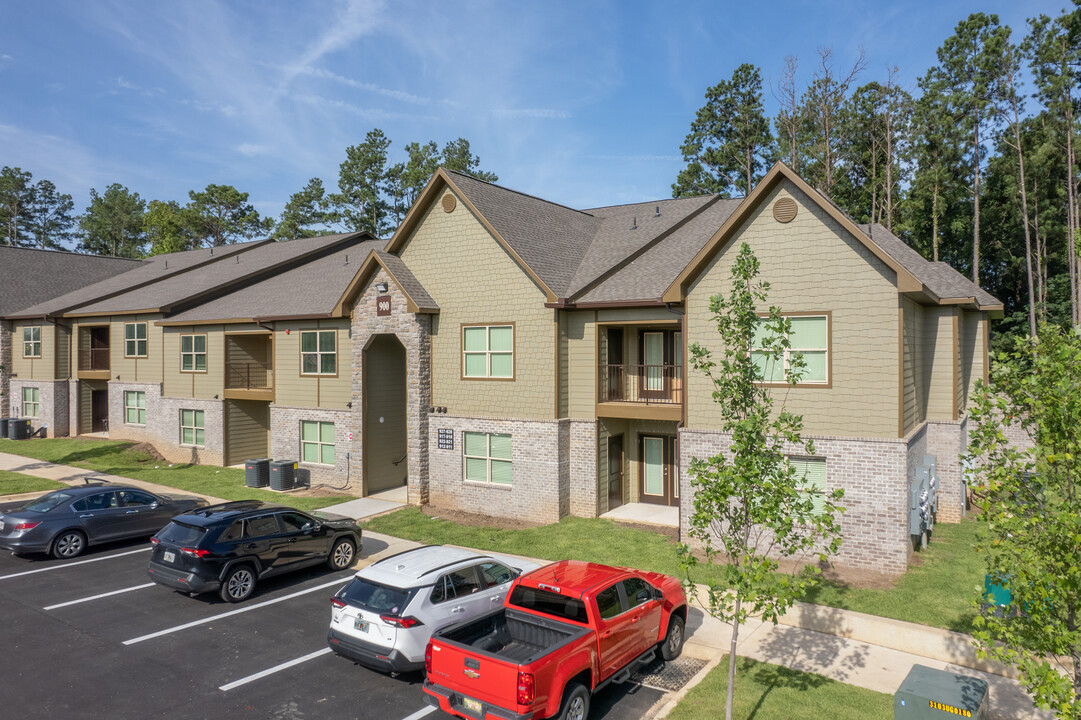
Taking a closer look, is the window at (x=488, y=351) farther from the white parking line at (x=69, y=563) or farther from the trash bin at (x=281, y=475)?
the white parking line at (x=69, y=563)

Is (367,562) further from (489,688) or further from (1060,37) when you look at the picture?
(1060,37)

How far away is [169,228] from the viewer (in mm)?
→ 78000

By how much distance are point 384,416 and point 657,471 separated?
33.0 ft

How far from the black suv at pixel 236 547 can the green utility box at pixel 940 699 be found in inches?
455

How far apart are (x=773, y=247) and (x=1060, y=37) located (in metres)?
41.3

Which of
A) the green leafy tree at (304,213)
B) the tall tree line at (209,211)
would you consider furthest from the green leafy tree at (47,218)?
the green leafy tree at (304,213)

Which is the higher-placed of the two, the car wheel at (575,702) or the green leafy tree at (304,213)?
the green leafy tree at (304,213)

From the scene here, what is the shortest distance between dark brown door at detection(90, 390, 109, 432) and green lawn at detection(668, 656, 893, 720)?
3848 cm

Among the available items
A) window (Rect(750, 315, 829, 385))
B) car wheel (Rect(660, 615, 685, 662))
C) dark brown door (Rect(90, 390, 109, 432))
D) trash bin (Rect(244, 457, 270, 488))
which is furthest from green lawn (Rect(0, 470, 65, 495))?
window (Rect(750, 315, 829, 385))

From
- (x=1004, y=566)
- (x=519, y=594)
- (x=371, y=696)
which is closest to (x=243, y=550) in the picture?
(x=371, y=696)

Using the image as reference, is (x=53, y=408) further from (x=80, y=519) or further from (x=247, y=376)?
(x=80, y=519)

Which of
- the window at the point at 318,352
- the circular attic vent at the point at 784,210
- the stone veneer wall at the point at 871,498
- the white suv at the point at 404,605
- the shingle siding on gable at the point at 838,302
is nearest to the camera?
the white suv at the point at 404,605

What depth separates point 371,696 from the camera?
968cm

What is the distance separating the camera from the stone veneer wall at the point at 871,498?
47.0ft
